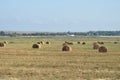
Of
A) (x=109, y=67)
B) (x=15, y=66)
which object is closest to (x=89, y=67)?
(x=109, y=67)

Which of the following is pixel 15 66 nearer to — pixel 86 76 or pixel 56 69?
pixel 56 69

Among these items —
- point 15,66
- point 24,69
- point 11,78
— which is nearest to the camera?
Result: point 11,78

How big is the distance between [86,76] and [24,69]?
18.7 feet

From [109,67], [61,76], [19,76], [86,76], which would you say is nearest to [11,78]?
[19,76]

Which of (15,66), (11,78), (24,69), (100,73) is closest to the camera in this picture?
(11,78)

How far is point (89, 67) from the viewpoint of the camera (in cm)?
3048

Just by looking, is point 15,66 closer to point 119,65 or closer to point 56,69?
point 56,69

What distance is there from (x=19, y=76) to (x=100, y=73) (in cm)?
550

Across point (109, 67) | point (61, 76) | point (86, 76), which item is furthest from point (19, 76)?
point (109, 67)

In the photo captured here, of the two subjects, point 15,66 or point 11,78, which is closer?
point 11,78

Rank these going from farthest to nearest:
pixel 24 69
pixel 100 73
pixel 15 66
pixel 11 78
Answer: pixel 15 66, pixel 24 69, pixel 100 73, pixel 11 78

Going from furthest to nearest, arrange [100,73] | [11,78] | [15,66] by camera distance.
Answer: [15,66] < [100,73] < [11,78]

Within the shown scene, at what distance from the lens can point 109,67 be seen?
30.8 metres

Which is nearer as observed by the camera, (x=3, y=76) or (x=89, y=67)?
(x=3, y=76)
